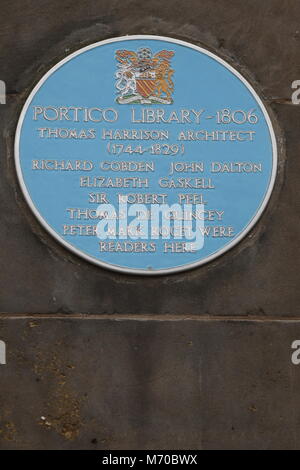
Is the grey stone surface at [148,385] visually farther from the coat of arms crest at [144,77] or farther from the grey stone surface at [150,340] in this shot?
the coat of arms crest at [144,77]

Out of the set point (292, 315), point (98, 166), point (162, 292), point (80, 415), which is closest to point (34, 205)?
point (98, 166)

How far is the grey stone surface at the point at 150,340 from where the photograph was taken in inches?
194

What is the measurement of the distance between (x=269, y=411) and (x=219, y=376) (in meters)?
0.34

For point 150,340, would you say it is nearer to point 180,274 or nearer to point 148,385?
point 148,385

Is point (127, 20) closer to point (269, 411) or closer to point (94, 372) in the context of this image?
point (94, 372)

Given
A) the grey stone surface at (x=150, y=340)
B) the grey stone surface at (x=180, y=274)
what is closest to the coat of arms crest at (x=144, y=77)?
the grey stone surface at (x=180, y=274)

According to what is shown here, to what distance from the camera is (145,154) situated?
17.2 ft

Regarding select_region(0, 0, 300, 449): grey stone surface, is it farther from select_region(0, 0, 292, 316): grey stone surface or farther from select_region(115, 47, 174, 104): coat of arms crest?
select_region(115, 47, 174, 104): coat of arms crest

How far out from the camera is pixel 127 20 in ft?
17.9

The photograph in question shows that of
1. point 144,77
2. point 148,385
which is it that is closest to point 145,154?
point 144,77

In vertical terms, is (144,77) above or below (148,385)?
above

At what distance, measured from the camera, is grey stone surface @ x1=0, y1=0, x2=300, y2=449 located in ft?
16.2

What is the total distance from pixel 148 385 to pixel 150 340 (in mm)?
252

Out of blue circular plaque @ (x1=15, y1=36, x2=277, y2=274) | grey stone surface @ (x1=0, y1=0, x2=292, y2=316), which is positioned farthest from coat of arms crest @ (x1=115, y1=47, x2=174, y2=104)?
grey stone surface @ (x1=0, y1=0, x2=292, y2=316)
